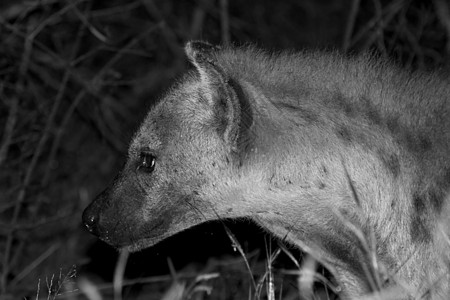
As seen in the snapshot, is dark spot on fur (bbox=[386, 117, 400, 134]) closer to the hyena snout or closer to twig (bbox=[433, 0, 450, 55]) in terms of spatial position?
the hyena snout

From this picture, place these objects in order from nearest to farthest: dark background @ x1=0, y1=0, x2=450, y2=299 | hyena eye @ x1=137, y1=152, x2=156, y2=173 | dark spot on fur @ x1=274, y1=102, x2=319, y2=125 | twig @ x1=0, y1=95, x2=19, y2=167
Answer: dark spot on fur @ x1=274, y1=102, x2=319, y2=125, hyena eye @ x1=137, y1=152, x2=156, y2=173, dark background @ x1=0, y1=0, x2=450, y2=299, twig @ x1=0, y1=95, x2=19, y2=167

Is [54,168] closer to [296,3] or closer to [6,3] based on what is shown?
[6,3]

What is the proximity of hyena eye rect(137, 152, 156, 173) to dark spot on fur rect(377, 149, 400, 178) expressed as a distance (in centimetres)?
70

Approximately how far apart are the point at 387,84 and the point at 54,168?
3112 mm

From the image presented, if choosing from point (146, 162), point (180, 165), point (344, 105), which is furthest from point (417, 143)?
point (146, 162)

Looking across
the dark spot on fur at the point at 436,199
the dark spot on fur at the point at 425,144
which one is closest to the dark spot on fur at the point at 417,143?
the dark spot on fur at the point at 425,144

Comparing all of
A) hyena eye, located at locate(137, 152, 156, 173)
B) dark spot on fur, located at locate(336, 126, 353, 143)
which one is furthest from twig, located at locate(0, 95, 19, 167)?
dark spot on fur, located at locate(336, 126, 353, 143)

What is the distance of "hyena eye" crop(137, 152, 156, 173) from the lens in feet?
8.86

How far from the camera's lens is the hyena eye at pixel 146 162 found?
270 centimetres

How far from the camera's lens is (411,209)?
7.90ft

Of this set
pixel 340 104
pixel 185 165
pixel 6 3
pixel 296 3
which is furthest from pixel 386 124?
pixel 296 3

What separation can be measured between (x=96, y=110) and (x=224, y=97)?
237 cm

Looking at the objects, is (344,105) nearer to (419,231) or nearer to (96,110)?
(419,231)

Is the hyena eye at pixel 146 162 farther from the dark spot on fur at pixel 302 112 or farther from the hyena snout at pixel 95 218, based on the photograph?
the dark spot on fur at pixel 302 112
